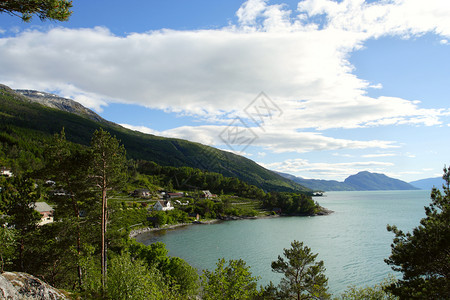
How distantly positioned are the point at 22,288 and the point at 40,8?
9.99 meters

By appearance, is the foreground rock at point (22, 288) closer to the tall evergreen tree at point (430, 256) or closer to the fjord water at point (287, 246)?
the tall evergreen tree at point (430, 256)

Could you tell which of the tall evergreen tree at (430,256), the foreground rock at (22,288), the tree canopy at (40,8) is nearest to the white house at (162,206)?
the foreground rock at (22,288)

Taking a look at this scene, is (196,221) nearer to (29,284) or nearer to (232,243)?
(232,243)

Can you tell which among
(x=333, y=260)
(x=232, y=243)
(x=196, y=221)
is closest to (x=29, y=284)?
(x=333, y=260)

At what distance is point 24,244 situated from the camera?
1731cm

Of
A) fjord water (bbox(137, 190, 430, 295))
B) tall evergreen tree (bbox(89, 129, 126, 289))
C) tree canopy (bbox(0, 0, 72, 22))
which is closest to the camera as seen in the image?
tree canopy (bbox(0, 0, 72, 22))

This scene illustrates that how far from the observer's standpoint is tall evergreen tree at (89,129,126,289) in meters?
18.9

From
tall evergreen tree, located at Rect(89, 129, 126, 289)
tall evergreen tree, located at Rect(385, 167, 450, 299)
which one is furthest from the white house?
tall evergreen tree, located at Rect(385, 167, 450, 299)

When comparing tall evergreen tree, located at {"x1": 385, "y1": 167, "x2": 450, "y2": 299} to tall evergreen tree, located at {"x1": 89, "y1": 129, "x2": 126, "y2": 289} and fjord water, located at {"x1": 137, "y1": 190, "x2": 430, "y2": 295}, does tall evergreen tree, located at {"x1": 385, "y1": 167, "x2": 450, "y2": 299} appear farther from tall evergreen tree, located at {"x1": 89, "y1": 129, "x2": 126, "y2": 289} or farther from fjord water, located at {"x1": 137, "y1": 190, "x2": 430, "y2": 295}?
fjord water, located at {"x1": 137, "y1": 190, "x2": 430, "y2": 295}

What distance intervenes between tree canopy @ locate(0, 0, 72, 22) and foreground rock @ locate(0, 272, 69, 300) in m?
9.16

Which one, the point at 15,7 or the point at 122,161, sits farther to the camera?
the point at 122,161

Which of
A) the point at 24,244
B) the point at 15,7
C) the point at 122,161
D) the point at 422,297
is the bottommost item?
the point at 422,297

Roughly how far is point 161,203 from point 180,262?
238 feet

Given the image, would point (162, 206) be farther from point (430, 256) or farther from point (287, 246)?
point (430, 256)
